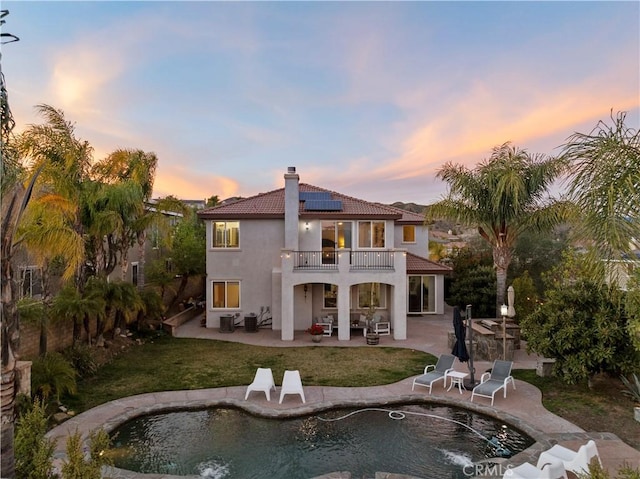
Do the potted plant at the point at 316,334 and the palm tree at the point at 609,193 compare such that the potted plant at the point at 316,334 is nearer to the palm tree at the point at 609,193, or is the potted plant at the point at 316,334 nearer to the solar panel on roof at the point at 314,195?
the solar panel on roof at the point at 314,195

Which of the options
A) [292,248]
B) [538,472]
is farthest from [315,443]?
[292,248]

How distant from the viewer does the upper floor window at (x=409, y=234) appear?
25969 mm

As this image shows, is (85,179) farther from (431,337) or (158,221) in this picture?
(431,337)

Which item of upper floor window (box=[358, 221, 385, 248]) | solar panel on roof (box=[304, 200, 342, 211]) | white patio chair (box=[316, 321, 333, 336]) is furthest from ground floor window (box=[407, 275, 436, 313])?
solar panel on roof (box=[304, 200, 342, 211])

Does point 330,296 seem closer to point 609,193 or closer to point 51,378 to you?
point 51,378

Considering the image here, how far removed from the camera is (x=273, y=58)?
18188 mm

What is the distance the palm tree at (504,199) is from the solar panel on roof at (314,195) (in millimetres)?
6400

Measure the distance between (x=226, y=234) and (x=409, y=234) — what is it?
476 inches

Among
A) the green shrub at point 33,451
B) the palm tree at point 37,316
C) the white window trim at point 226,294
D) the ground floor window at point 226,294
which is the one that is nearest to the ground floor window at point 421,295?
the white window trim at point 226,294

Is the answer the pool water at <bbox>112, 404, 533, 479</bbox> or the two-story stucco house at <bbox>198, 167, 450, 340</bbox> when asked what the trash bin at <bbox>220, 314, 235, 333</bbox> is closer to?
the two-story stucco house at <bbox>198, 167, 450, 340</bbox>

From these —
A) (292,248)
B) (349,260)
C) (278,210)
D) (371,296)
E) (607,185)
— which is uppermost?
(278,210)

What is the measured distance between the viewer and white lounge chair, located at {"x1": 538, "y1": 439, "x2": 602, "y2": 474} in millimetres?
6855

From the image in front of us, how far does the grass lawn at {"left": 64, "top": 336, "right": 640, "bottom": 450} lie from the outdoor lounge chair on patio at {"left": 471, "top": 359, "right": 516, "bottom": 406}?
1.11 m

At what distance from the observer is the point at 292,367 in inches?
561
